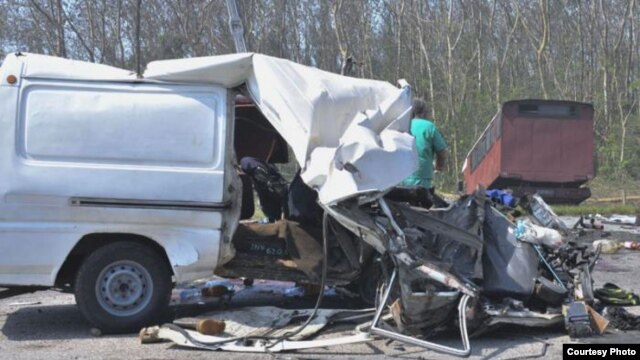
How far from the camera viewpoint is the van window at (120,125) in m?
6.45

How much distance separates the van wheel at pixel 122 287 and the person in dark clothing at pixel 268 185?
1.24 metres

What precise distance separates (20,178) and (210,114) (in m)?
1.62

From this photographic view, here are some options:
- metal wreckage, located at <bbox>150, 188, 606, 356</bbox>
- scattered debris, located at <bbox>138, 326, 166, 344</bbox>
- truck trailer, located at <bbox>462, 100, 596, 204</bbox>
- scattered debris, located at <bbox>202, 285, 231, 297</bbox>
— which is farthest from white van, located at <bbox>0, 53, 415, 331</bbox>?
truck trailer, located at <bbox>462, 100, 596, 204</bbox>

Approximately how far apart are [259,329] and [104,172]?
5.95 feet

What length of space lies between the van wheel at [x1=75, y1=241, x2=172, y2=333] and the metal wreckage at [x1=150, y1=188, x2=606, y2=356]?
354 millimetres

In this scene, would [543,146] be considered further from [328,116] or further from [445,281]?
[445,281]

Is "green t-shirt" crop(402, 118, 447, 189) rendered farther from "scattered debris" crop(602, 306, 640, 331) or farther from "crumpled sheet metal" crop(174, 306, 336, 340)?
"scattered debris" crop(602, 306, 640, 331)

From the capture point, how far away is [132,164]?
647cm

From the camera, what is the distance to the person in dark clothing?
7.30 metres

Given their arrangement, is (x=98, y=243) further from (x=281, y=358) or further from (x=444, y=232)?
(x=444, y=232)

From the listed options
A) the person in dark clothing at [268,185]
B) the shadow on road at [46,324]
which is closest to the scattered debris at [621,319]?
the person in dark clothing at [268,185]

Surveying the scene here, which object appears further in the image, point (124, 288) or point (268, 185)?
point (268, 185)

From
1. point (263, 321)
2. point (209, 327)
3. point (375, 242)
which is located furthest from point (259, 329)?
point (375, 242)

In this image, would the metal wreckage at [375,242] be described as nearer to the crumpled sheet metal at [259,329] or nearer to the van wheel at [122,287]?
the crumpled sheet metal at [259,329]
